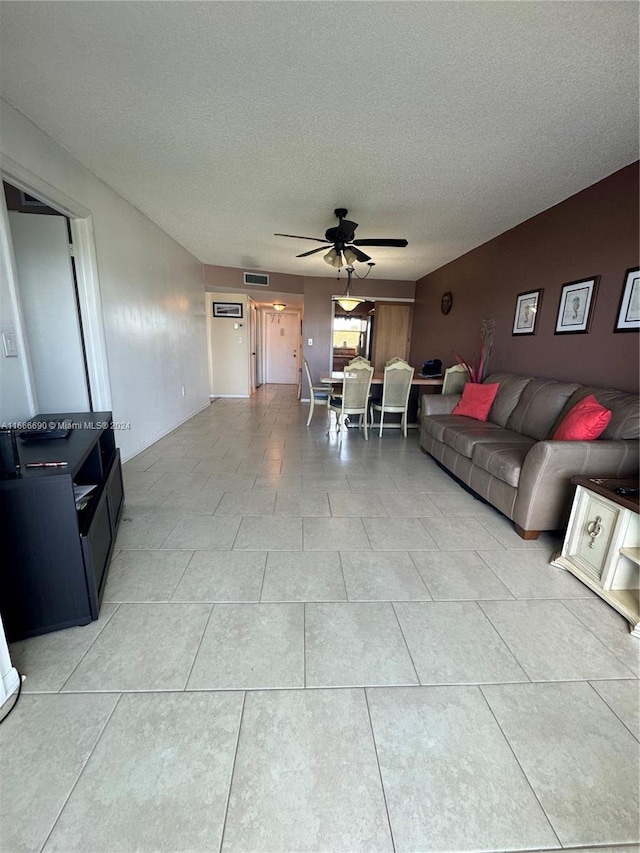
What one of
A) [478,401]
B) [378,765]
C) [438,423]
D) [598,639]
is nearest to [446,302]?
[478,401]

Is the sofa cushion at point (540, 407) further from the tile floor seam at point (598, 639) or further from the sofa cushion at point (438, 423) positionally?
the tile floor seam at point (598, 639)

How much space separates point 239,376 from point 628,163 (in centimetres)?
635

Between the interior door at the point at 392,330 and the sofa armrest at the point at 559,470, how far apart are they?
5214 mm

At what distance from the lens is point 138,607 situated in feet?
5.12

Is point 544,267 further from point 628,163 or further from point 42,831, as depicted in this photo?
point 42,831

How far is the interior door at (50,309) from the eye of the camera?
2.52m

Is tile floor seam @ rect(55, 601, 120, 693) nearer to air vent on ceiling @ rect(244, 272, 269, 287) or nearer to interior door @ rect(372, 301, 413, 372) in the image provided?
air vent on ceiling @ rect(244, 272, 269, 287)

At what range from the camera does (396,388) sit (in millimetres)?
4504

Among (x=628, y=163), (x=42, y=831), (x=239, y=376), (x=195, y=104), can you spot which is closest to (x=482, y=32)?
(x=195, y=104)

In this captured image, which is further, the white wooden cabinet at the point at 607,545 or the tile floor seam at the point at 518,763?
the white wooden cabinet at the point at 607,545

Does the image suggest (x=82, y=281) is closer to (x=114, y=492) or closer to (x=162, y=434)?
(x=114, y=492)

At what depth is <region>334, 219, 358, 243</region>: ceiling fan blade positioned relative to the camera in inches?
129

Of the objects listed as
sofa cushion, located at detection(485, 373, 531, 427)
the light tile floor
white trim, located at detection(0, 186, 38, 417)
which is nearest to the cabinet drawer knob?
the light tile floor

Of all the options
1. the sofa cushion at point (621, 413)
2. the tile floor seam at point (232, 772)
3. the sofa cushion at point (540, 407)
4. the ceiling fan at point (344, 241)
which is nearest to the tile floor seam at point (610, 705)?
the tile floor seam at point (232, 772)
